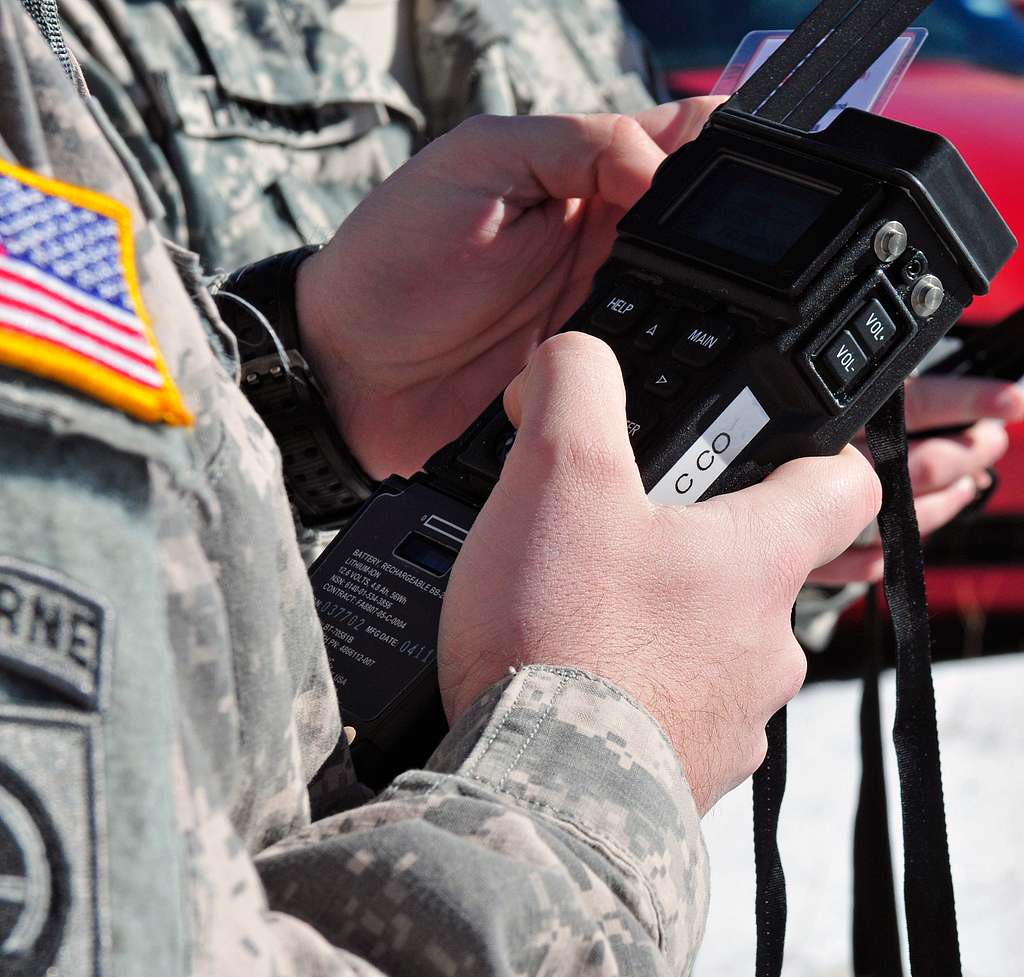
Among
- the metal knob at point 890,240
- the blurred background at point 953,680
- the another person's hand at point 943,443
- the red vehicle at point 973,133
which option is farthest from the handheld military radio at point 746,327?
the red vehicle at point 973,133

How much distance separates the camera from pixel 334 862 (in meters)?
0.54

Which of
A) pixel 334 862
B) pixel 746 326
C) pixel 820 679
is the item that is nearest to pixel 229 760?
pixel 334 862

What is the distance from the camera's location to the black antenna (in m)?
0.90

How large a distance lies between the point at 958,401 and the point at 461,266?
63 cm

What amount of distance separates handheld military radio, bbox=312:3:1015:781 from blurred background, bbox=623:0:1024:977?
1001 mm

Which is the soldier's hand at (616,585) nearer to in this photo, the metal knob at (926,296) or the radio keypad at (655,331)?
the radio keypad at (655,331)

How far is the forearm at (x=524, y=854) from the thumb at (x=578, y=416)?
0.37 feet

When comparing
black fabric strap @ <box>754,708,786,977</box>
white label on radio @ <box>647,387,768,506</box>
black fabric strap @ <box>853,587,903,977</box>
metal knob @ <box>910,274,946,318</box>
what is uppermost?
metal knob @ <box>910,274,946,318</box>

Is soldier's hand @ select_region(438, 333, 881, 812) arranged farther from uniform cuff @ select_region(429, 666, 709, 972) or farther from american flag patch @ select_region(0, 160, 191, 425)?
american flag patch @ select_region(0, 160, 191, 425)

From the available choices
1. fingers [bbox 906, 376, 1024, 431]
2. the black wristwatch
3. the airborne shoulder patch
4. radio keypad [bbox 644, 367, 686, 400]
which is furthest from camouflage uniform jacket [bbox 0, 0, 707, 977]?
fingers [bbox 906, 376, 1024, 431]

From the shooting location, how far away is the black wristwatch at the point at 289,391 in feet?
3.95

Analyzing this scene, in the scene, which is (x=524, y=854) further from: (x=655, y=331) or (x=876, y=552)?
(x=876, y=552)

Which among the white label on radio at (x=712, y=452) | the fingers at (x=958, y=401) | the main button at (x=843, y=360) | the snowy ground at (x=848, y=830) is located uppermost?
the main button at (x=843, y=360)

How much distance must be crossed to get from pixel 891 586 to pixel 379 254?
1.79 ft
